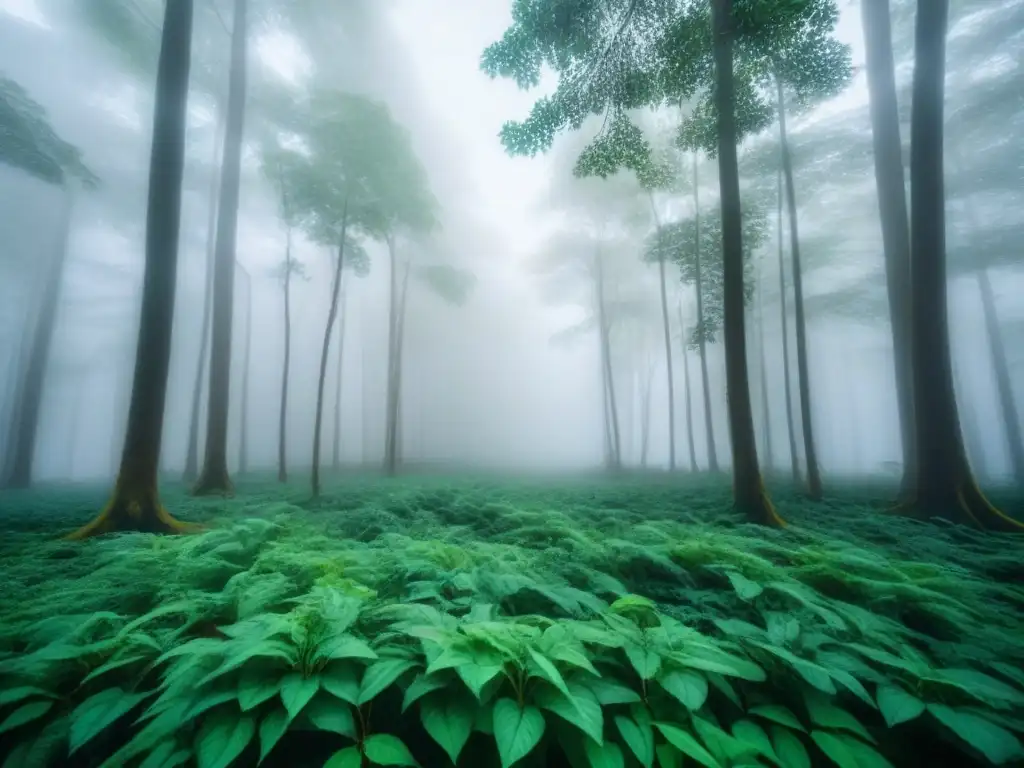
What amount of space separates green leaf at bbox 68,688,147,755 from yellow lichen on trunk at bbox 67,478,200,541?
481 centimetres

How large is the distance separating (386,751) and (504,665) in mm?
531

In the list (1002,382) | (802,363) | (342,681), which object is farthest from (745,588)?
(1002,382)

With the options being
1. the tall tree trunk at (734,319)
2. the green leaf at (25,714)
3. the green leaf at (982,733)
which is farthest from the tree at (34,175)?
the green leaf at (982,733)

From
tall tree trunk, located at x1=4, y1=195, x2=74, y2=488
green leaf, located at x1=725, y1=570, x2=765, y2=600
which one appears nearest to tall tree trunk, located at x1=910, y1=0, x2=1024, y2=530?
green leaf, located at x1=725, y1=570, x2=765, y2=600

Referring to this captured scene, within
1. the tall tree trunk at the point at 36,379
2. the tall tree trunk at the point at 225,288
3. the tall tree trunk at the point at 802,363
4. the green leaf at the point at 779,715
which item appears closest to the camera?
the green leaf at the point at 779,715

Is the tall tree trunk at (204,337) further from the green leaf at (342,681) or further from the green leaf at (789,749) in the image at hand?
the green leaf at (789,749)

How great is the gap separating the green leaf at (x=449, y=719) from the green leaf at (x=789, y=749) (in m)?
1.26

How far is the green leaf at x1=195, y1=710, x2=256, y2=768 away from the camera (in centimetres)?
144

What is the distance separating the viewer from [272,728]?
59.6 inches

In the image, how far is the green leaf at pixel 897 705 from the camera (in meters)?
1.72

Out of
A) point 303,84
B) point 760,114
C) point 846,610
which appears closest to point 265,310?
point 303,84

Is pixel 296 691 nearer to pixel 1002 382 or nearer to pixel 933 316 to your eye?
pixel 933 316

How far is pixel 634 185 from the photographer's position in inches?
742

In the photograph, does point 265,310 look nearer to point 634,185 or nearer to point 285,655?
point 634,185
